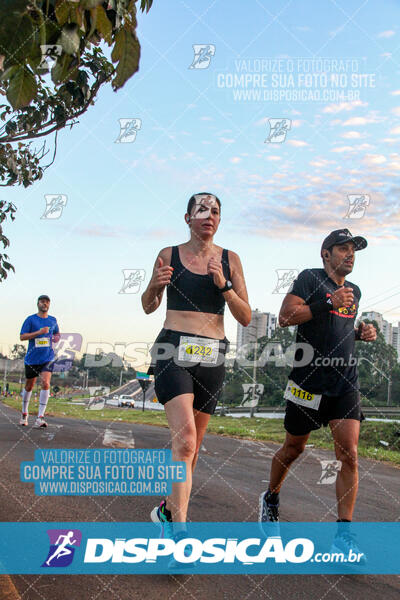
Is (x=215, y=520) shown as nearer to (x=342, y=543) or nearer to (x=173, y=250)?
(x=342, y=543)

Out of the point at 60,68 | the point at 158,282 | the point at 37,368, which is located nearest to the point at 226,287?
the point at 158,282

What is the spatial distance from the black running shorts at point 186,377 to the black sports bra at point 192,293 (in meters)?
0.20

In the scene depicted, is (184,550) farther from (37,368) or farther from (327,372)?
(37,368)

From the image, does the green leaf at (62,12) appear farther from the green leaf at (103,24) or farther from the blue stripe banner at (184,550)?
the blue stripe banner at (184,550)

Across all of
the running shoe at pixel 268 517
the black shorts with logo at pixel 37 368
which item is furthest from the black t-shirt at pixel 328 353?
the black shorts with logo at pixel 37 368

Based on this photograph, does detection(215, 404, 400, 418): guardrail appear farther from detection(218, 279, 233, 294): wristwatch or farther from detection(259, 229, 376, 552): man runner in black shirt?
detection(218, 279, 233, 294): wristwatch

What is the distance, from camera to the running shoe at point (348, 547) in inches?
151

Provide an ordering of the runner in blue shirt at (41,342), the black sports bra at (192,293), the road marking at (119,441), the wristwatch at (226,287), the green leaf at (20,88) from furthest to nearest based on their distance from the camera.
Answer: the runner in blue shirt at (41,342) < the road marking at (119,441) < the black sports bra at (192,293) < the wristwatch at (226,287) < the green leaf at (20,88)

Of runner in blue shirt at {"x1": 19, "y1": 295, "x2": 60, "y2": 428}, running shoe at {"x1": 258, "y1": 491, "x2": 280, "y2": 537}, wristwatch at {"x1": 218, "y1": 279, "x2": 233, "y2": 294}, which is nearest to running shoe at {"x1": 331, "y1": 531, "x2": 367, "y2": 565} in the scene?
running shoe at {"x1": 258, "y1": 491, "x2": 280, "y2": 537}

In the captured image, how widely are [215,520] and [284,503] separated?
118cm

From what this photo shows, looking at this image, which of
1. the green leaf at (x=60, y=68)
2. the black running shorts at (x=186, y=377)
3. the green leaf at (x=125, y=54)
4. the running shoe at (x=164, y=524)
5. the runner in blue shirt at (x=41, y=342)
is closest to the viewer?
the green leaf at (x=60, y=68)

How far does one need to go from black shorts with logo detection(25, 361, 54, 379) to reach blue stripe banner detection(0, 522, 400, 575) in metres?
6.25

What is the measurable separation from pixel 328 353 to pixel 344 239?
2.81 feet

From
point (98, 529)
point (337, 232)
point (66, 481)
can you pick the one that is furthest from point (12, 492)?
point (337, 232)
